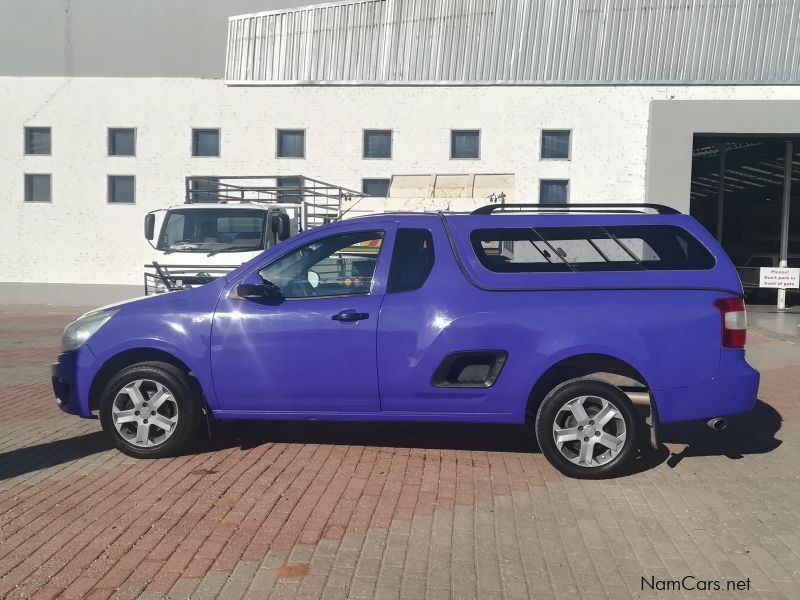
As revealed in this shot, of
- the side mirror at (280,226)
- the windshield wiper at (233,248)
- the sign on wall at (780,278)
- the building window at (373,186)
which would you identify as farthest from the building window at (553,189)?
the windshield wiper at (233,248)

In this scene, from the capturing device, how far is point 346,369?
5492 millimetres

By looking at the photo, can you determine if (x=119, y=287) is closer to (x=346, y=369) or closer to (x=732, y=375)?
(x=346, y=369)

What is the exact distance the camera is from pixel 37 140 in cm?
2308

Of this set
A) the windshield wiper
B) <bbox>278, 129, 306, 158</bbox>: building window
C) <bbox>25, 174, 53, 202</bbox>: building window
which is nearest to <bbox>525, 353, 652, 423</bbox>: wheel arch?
the windshield wiper

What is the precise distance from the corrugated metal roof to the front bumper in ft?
57.2

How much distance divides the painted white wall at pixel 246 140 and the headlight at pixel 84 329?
16.4 meters

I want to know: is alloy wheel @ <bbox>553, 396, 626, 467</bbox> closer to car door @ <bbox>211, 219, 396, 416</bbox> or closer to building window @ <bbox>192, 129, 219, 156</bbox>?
car door @ <bbox>211, 219, 396, 416</bbox>

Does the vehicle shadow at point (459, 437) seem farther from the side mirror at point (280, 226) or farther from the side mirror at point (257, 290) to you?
the side mirror at point (280, 226)

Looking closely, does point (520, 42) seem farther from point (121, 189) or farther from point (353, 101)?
point (121, 189)

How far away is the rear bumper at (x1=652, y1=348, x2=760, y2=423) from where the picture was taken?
527 centimetres

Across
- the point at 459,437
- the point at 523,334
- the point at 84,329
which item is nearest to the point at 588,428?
the point at 523,334

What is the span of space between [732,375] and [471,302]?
188cm

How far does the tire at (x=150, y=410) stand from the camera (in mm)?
5660

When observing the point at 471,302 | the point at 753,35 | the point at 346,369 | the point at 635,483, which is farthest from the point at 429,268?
the point at 753,35
